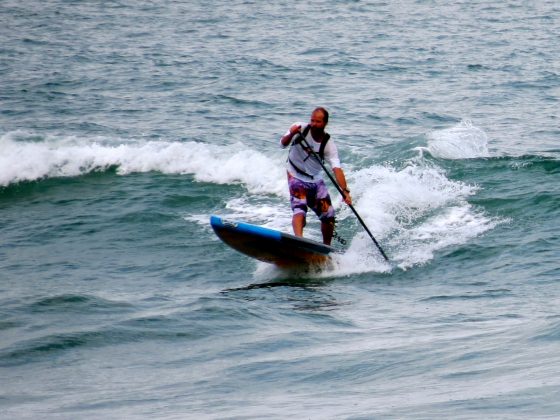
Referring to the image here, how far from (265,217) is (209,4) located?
75.6ft

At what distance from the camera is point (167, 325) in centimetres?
953

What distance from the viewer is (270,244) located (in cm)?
1155

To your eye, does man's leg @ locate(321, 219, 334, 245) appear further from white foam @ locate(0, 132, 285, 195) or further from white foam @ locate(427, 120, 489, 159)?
white foam @ locate(427, 120, 489, 159)

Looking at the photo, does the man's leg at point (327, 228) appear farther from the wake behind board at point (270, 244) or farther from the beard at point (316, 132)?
the beard at point (316, 132)

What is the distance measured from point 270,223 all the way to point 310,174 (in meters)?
2.69

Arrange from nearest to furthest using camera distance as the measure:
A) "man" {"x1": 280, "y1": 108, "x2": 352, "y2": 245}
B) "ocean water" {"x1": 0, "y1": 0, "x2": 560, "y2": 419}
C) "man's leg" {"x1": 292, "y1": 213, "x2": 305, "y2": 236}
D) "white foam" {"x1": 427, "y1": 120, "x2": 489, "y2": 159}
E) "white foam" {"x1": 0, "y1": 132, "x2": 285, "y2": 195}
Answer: "ocean water" {"x1": 0, "y1": 0, "x2": 560, "y2": 419}, "man" {"x1": 280, "y1": 108, "x2": 352, "y2": 245}, "man's leg" {"x1": 292, "y1": 213, "x2": 305, "y2": 236}, "white foam" {"x1": 0, "y1": 132, "x2": 285, "y2": 195}, "white foam" {"x1": 427, "y1": 120, "x2": 489, "y2": 159}

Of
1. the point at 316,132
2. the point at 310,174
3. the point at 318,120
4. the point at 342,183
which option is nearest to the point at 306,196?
the point at 310,174

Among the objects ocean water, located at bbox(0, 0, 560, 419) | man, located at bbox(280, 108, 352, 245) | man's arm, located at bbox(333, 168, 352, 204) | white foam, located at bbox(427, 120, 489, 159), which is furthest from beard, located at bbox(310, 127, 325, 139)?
white foam, located at bbox(427, 120, 489, 159)

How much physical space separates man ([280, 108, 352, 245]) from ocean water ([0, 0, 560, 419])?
58 centimetres

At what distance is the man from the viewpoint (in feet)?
37.0

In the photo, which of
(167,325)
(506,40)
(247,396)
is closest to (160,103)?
(506,40)

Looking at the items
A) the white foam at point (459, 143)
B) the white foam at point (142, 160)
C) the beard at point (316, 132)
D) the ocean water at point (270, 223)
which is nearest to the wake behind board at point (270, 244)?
the ocean water at point (270, 223)

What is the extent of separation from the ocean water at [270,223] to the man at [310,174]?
0.58 metres

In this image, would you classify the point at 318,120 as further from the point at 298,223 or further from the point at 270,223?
the point at 270,223
